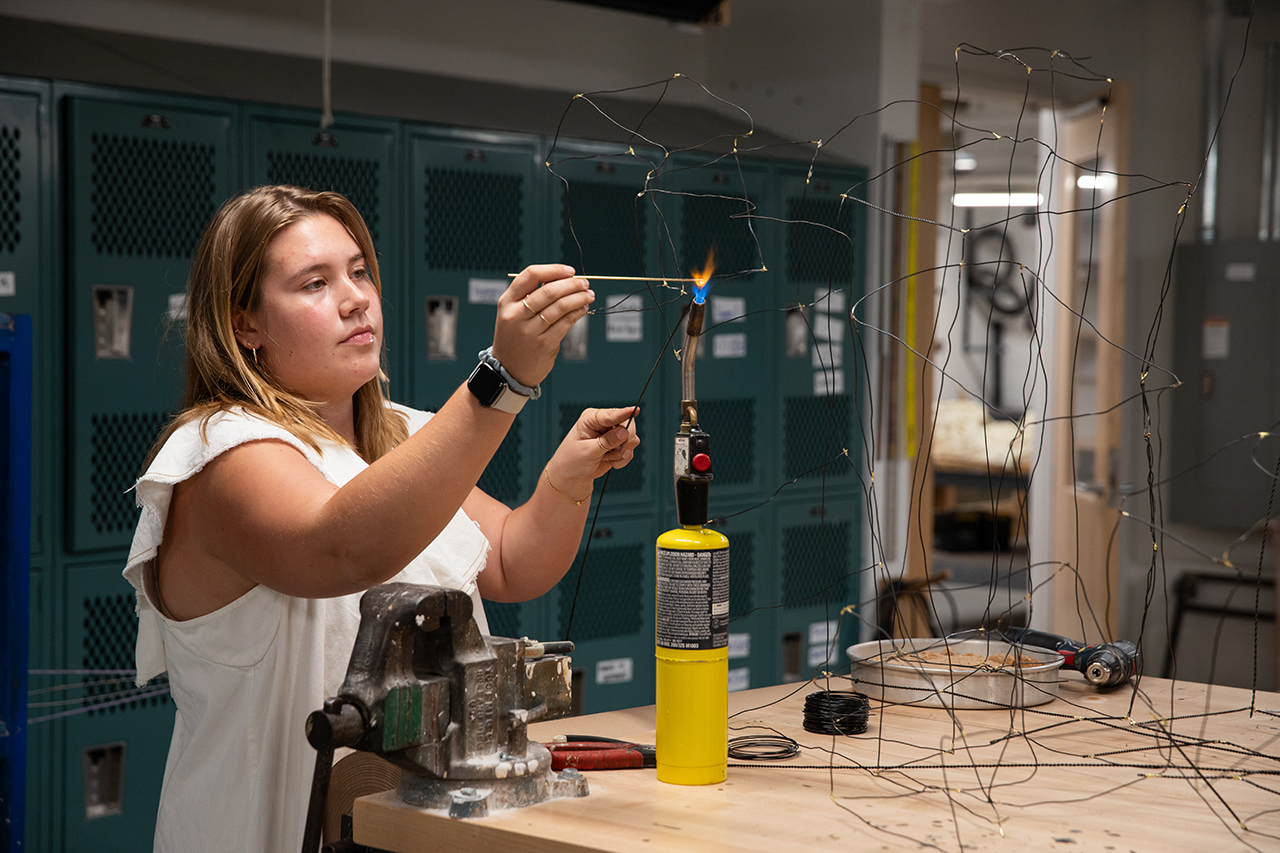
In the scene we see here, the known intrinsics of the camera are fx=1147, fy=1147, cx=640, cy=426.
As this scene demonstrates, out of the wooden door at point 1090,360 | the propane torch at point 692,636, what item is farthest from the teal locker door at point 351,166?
the wooden door at point 1090,360

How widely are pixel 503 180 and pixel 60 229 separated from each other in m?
1.14

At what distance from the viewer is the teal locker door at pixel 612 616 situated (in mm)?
3334

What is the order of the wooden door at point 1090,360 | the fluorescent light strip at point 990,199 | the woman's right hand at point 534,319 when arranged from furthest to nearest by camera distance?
1. the fluorescent light strip at point 990,199
2. the wooden door at point 1090,360
3. the woman's right hand at point 534,319

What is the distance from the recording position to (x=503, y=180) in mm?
3182

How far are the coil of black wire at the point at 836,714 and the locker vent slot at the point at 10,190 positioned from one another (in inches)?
79.4

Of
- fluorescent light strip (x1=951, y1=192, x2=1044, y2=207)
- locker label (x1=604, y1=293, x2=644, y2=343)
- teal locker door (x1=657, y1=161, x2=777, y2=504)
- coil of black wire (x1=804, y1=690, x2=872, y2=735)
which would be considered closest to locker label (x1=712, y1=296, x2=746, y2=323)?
teal locker door (x1=657, y1=161, x2=777, y2=504)

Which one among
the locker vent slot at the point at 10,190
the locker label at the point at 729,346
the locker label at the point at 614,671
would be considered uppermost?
the locker vent slot at the point at 10,190

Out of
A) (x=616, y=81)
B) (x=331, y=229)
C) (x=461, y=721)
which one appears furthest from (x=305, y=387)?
(x=616, y=81)

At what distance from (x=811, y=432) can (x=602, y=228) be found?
1063 millimetres

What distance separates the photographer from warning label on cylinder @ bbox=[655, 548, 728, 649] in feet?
3.70

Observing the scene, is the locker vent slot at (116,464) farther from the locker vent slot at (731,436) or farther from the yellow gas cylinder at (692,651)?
the yellow gas cylinder at (692,651)

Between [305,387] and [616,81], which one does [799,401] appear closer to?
[616,81]

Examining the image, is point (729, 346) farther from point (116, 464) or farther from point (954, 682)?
point (954, 682)

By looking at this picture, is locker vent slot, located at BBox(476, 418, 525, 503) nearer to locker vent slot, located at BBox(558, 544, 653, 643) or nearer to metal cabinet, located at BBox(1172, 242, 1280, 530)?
locker vent slot, located at BBox(558, 544, 653, 643)
